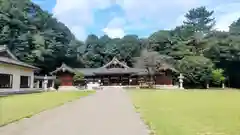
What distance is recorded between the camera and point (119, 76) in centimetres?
5169

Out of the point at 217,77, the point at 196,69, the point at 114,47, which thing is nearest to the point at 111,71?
the point at 114,47

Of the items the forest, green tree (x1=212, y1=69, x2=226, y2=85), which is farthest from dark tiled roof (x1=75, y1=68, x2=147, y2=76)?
green tree (x1=212, y1=69, x2=226, y2=85)

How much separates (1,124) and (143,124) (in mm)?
3748

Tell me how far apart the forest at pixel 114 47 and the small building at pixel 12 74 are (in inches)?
599

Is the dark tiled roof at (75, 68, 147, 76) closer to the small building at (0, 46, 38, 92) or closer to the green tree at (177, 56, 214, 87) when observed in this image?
the green tree at (177, 56, 214, 87)

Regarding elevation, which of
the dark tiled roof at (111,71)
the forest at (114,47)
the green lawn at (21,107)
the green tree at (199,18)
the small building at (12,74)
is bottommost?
the green lawn at (21,107)

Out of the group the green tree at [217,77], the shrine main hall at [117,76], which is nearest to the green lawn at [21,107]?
the shrine main hall at [117,76]

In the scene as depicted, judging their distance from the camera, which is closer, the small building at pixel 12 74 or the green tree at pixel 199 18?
the small building at pixel 12 74

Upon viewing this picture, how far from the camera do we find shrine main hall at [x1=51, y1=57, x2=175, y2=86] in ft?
149

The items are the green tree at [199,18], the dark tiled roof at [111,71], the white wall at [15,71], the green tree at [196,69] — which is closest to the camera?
the white wall at [15,71]

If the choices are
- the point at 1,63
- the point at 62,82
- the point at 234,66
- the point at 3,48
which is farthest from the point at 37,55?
the point at 234,66

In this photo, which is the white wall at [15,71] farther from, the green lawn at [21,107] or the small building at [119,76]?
the small building at [119,76]

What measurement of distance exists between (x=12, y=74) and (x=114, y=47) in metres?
39.1

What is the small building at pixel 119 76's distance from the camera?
1805 inches
